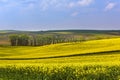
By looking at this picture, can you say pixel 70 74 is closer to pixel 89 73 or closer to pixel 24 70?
pixel 89 73

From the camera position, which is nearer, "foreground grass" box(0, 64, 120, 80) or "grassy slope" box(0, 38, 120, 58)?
"foreground grass" box(0, 64, 120, 80)

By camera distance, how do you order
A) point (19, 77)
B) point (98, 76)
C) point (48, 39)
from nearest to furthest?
1. point (98, 76)
2. point (19, 77)
3. point (48, 39)

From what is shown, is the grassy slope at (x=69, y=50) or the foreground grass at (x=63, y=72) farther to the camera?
the grassy slope at (x=69, y=50)

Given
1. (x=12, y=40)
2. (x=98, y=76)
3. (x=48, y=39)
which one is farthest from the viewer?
(x=48, y=39)

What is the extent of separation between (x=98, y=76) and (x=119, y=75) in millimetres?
1422

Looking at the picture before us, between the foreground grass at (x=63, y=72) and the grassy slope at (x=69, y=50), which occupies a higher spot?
the foreground grass at (x=63, y=72)

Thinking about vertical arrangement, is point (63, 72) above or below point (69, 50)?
above

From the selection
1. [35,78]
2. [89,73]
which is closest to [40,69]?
[35,78]

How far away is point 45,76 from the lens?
2412 centimetres

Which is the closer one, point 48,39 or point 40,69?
point 40,69

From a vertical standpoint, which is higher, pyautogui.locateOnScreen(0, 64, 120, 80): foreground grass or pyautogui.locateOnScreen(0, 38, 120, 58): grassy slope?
pyautogui.locateOnScreen(0, 64, 120, 80): foreground grass

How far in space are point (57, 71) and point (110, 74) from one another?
360 centimetres

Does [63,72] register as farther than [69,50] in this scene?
No

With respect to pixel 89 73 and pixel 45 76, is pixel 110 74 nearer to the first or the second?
pixel 89 73
